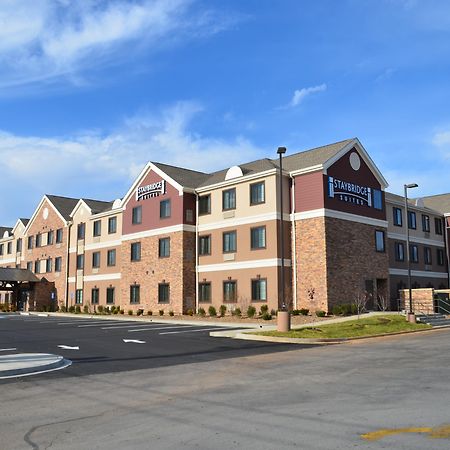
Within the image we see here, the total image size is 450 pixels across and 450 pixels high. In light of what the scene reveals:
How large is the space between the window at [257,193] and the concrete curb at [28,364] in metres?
19.6

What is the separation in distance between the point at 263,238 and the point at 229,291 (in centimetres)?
451

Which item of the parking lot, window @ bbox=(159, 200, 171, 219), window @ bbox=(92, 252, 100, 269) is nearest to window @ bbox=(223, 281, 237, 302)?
window @ bbox=(159, 200, 171, 219)

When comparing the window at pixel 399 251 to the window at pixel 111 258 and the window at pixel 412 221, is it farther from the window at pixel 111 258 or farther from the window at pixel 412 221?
the window at pixel 111 258

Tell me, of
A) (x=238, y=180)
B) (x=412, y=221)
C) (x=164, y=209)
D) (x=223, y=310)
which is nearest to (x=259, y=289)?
(x=223, y=310)

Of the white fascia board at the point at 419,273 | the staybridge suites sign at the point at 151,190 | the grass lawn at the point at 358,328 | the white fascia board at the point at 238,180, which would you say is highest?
the staybridge suites sign at the point at 151,190

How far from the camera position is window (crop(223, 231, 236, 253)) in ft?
113

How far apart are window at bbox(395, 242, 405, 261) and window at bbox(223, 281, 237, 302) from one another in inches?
523

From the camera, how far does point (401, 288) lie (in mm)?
38312

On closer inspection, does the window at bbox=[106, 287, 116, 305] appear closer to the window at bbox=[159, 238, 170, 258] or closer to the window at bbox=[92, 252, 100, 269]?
the window at bbox=[92, 252, 100, 269]

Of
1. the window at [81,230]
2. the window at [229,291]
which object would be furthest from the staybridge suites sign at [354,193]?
the window at [81,230]

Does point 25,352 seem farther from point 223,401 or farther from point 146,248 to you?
point 146,248

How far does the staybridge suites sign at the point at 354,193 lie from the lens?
105ft

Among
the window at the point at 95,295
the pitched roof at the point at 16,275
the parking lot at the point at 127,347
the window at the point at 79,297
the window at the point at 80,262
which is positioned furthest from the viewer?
the pitched roof at the point at 16,275

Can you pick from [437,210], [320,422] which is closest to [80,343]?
[320,422]
